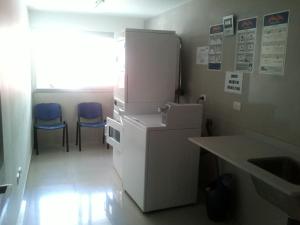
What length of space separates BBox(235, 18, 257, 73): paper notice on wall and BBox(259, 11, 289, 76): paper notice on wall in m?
0.13

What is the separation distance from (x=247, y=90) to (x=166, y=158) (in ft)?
3.32

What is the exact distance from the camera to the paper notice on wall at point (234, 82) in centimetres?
275

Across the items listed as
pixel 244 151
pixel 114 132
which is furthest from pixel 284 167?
pixel 114 132

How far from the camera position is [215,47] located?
3127 mm

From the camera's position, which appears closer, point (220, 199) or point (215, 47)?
point (220, 199)

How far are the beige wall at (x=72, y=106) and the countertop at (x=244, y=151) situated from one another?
327 cm

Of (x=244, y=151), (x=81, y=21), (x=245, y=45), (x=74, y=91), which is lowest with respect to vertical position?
(x=244, y=151)

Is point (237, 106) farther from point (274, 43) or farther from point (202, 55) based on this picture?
point (202, 55)

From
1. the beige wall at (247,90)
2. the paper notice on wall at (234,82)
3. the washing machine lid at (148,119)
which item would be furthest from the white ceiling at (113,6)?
the washing machine lid at (148,119)

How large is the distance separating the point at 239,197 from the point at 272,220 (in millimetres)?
455

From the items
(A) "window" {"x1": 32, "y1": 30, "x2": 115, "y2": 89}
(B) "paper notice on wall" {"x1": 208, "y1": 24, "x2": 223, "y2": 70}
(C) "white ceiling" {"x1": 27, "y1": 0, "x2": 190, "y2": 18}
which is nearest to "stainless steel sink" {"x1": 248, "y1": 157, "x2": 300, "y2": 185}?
(B) "paper notice on wall" {"x1": 208, "y1": 24, "x2": 223, "y2": 70}

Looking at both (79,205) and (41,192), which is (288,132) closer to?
(79,205)

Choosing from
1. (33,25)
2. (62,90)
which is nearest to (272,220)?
(62,90)

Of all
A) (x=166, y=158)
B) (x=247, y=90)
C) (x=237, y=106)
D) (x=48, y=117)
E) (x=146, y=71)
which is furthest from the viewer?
(x=48, y=117)
